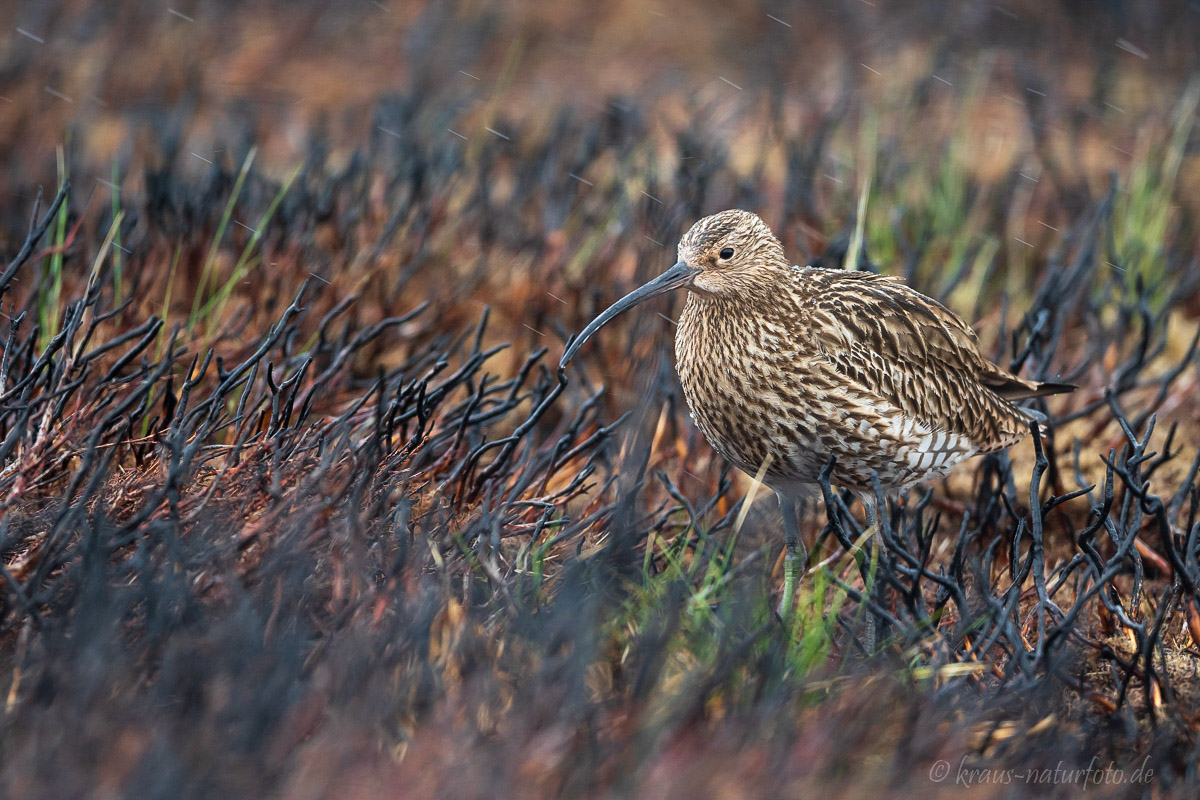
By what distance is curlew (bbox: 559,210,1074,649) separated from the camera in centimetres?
309

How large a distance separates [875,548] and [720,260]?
33.1 inches

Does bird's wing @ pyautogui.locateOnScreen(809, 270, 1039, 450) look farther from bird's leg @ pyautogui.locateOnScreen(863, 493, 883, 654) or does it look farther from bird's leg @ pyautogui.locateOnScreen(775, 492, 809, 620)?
bird's leg @ pyautogui.locateOnScreen(775, 492, 809, 620)

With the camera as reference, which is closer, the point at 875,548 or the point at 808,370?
the point at 808,370

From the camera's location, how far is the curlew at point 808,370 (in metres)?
3.09

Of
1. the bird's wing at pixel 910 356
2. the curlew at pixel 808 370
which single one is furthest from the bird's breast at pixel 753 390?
the bird's wing at pixel 910 356

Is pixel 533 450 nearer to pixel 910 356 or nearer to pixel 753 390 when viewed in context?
pixel 753 390

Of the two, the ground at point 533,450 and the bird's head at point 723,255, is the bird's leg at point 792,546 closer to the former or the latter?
the ground at point 533,450

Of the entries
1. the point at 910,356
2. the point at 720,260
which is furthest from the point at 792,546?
the point at 720,260

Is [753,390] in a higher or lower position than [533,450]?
higher

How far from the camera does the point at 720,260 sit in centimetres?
321

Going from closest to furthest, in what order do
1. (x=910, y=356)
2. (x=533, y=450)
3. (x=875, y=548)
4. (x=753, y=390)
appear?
(x=753, y=390), (x=875, y=548), (x=910, y=356), (x=533, y=450)

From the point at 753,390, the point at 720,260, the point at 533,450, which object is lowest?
the point at 533,450

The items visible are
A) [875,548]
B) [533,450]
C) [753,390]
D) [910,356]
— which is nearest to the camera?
[753,390]

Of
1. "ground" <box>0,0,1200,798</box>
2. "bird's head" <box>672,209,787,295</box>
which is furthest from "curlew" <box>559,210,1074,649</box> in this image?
"ground" <box>0,0,1200,798</box>
